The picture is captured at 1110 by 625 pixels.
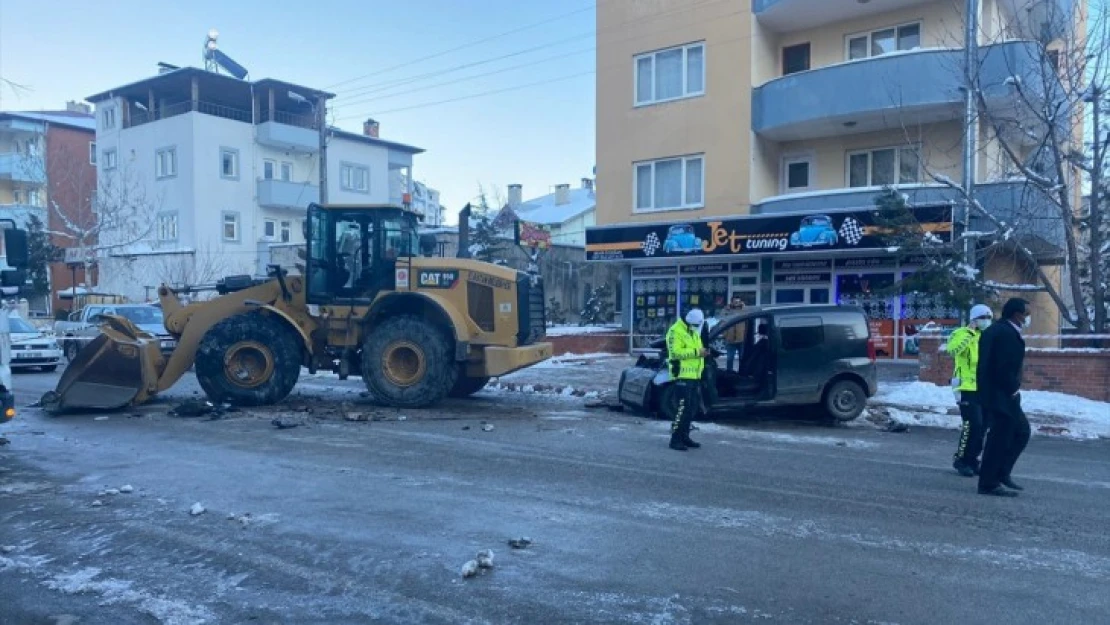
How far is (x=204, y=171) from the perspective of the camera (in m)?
39.8

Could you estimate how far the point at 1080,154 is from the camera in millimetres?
14102

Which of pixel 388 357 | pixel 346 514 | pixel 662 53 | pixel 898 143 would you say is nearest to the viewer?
pixel 346 514

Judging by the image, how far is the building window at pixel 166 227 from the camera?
40.5 m

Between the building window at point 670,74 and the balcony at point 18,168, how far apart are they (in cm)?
2884

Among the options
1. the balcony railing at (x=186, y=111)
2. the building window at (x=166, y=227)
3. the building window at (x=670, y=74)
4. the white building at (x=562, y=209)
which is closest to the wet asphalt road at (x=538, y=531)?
the building window at (x=670, y=74)

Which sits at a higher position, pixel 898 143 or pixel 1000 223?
pixel 898 143

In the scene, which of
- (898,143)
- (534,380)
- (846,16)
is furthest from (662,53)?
(534,380)

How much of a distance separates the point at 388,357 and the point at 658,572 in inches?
313

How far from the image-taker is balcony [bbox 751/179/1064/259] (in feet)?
52.5

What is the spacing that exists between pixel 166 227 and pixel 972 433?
40105 mm

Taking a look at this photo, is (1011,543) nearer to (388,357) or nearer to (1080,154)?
(388,357)

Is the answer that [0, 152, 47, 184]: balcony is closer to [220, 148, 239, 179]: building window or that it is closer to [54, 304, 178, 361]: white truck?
[220, 148, 239, 179]: building window

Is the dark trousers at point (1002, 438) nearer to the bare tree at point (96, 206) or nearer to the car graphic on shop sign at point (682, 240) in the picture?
the car graphic on shop sign at point (682, 240)

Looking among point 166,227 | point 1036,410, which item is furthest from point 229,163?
point 1036,410
